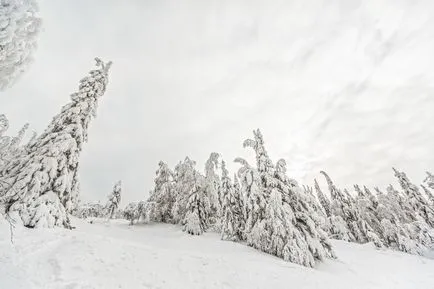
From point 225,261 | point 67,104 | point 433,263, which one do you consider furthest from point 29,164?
point 433,263

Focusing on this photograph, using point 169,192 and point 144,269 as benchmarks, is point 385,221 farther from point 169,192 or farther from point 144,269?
point 144,269

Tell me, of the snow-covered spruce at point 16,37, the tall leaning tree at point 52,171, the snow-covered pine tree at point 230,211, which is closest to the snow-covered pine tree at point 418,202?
the snow-covered pine tree at point 230,211

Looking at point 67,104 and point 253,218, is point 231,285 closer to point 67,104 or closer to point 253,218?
point 253,218

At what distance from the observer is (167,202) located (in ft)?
95.3

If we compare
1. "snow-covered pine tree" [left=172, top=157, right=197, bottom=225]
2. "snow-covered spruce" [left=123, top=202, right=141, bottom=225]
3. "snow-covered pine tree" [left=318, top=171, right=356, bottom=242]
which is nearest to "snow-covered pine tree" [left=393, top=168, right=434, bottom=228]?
"snow-covered pine tree" [left=318, top=171, right=356, bottom=242]

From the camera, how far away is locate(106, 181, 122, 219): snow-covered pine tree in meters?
32.9

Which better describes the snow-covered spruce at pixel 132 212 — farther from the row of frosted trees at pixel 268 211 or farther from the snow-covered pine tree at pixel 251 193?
the snow-covered pine tree at pixel 251 193

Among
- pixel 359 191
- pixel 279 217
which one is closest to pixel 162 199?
pixel 279 217

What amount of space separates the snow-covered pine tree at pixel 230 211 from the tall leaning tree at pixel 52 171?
470 inches

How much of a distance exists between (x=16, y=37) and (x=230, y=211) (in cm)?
1864

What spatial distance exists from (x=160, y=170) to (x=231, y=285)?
2042 centimetres

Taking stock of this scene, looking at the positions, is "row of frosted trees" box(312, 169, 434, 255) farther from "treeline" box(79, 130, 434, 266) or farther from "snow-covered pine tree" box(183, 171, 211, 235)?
"snow-covered pine tree" box(183, 171, 211, 235)

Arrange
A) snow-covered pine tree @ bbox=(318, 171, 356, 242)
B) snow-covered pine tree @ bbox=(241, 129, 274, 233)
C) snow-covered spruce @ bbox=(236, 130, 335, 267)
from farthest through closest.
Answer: snow-covered pine tree @ bbox=(318, 171, 356, 242)
snow-covered pine tree @ bbox=(241, 129, 274, 233)
snow-covered spruce @ bbox=(236, 130, 335, 267)

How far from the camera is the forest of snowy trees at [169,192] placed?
412 inches
